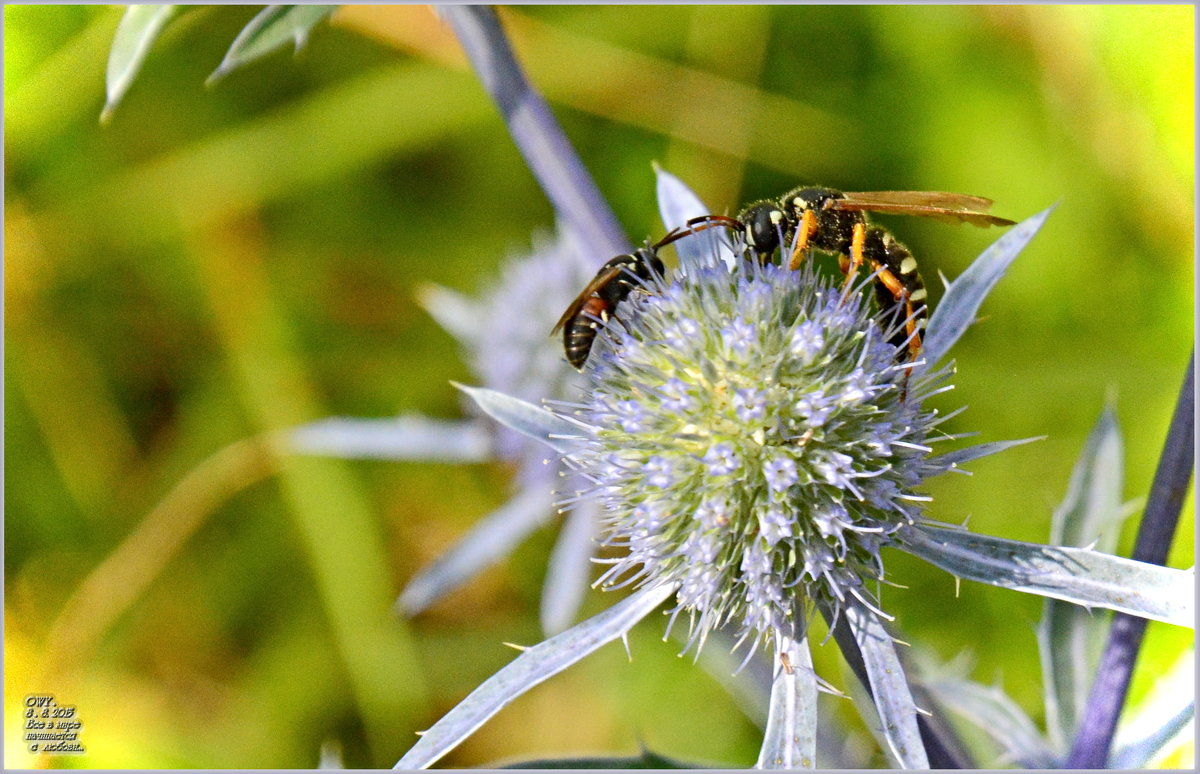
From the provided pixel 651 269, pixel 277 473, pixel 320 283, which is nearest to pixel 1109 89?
pixel 651 269

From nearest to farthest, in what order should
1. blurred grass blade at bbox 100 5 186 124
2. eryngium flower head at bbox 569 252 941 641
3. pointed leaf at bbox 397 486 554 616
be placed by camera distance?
eryngium flower head at bbox 569 252 941 641 → blurred grass blade at bbox 100 5 186 124 → pointed leaf at bbox 397 486 554 616

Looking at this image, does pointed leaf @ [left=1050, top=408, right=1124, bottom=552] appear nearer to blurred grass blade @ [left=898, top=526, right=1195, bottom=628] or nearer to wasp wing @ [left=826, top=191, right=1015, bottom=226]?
blurred grass blade @ [left=898, top=526, right=1195, bottom=628]

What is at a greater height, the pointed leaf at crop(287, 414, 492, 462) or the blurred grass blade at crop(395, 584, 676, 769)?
the pointed leaf at crop(287, 414, 492, 462)

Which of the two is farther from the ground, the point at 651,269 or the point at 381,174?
the point at 381,174

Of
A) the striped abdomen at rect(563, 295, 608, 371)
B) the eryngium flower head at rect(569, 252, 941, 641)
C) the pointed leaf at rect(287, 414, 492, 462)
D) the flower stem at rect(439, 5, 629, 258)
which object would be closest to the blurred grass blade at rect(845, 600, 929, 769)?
the eryngium flower head at rect(569, 252, 941, 641)

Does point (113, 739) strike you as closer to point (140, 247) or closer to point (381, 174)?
point (140, 247)

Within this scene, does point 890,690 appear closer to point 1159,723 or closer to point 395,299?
point 1159,723

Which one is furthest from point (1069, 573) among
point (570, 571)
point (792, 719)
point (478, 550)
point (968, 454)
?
point (478, 550)
